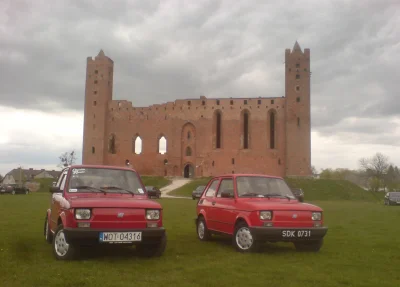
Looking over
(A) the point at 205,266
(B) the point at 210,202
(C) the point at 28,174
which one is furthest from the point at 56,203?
(C) the point at 28,174

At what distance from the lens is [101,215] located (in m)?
6.54

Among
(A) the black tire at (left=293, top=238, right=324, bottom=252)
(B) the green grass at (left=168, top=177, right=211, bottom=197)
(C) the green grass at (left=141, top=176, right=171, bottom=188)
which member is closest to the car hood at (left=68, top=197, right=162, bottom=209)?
(A) the black tire at (left=293, top=238, right=324, bottom=252)

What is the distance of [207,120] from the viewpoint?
61.4m

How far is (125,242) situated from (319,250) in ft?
13.8

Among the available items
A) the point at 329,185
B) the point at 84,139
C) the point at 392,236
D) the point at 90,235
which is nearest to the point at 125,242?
the point at 90,235

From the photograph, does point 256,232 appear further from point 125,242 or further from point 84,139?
point 84,139

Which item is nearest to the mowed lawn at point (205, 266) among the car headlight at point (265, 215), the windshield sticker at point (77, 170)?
the car headlight at point (265, 215)

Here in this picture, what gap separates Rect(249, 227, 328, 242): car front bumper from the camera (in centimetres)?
763

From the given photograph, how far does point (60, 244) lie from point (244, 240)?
3368 mm

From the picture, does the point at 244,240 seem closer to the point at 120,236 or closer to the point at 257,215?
the point at 257,215

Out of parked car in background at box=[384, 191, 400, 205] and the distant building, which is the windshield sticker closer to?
parked car in background at box=[384, 191, 400, 205]

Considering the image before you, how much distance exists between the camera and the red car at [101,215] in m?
6.49

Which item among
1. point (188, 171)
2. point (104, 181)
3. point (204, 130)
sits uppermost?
point (204, 130)

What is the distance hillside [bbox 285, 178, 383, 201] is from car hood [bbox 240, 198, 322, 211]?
37.8 m
